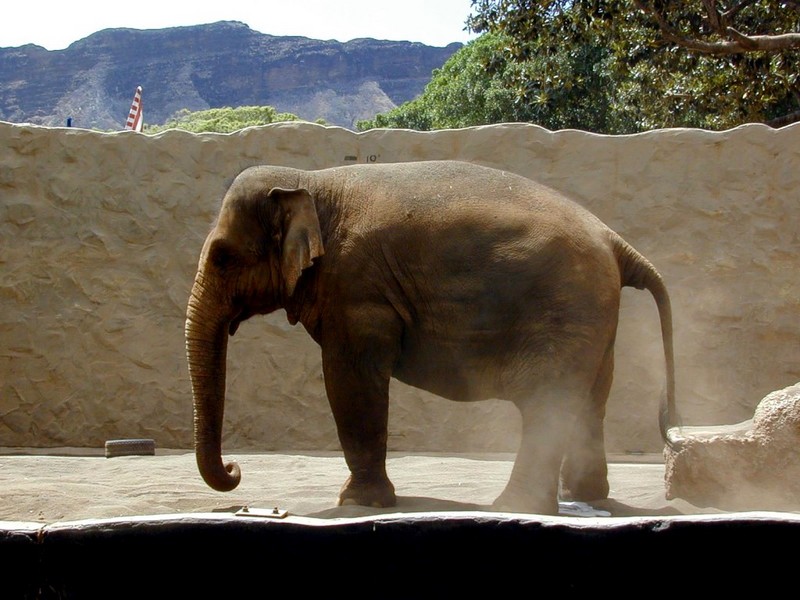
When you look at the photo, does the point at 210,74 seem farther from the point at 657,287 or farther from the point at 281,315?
the point at 657,287

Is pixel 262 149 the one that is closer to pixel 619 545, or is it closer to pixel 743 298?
pixel 743 298

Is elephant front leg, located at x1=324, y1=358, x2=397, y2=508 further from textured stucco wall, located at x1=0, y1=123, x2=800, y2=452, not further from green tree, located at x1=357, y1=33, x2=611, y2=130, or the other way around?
green tree, located at x1=357, y1=33, x2=611, y2=130

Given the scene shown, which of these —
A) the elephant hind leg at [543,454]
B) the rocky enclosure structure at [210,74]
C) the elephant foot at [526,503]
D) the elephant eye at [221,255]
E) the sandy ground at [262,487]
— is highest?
the rocky enclosure structure at [210,74]

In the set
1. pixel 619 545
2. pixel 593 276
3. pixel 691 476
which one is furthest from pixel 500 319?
pixel 619 545

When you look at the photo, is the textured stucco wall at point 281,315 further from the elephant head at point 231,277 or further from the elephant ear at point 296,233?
the elephant ear at point 296,233

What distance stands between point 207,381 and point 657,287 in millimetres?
2270

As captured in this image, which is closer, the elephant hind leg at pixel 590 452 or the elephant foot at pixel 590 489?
the elephant hind leg at pixel 590 452

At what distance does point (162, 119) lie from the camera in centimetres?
10288

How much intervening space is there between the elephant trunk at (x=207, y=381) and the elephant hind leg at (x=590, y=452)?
5.58ft

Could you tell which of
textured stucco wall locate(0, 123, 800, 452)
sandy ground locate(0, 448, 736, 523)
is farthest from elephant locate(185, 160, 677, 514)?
textured stucco wall locate(0, 123, 800, 452)

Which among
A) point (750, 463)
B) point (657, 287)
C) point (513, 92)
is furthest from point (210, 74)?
point (750, 463)

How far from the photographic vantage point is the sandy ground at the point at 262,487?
5629 millimetres

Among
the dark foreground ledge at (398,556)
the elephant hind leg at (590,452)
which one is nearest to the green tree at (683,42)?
the elephant hind leg at (590,452)

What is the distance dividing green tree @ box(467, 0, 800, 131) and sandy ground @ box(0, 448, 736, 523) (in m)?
5.90
